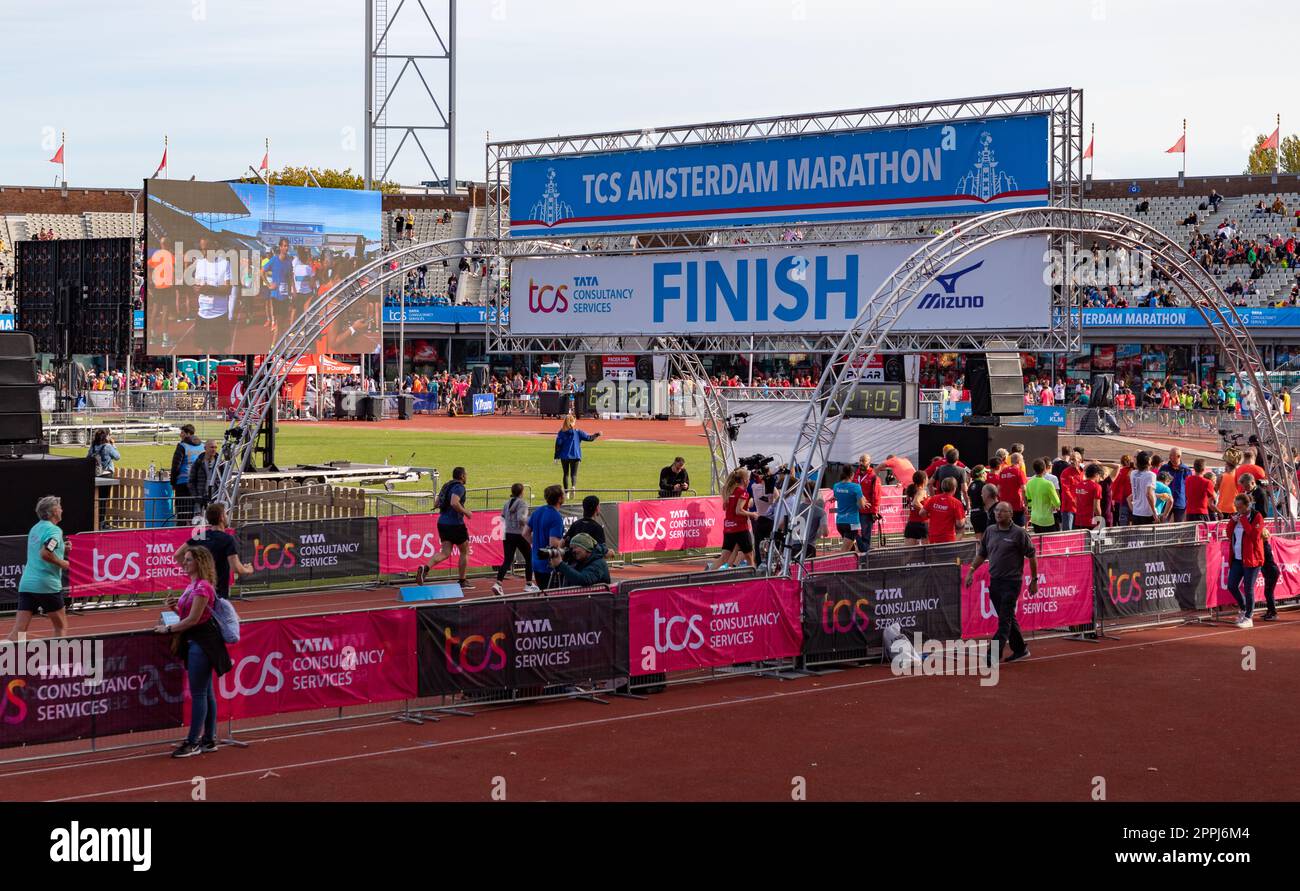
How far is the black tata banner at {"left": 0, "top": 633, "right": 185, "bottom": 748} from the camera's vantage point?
11195mm

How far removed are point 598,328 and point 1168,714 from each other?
45.6 ft

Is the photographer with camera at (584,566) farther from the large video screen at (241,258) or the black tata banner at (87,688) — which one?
the large video screen at (241,258)

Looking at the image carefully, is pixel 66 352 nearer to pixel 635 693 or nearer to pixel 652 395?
pixel 635 693

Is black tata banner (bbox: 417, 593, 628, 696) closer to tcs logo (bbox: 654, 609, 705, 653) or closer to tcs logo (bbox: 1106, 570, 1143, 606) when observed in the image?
tcs logo (bbox: 654, 609, 705, 653)

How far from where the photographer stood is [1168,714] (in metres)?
13.7

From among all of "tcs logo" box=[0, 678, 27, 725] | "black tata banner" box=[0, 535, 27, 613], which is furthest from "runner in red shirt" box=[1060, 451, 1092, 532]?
"tcs logo" box=[0, 678, 27, 725]

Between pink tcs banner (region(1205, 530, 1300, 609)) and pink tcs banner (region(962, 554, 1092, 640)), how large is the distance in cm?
249

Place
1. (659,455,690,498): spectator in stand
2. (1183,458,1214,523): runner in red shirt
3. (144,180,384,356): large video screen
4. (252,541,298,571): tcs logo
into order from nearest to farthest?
(252,541,298,571): tcs logo
(1183,458,1214,523): runner in red shirt
(659,455,690,498): spectator in stand
(144,180,384,356): large video screen

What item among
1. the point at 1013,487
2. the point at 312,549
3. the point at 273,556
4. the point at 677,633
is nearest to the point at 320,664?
the point at 677,633

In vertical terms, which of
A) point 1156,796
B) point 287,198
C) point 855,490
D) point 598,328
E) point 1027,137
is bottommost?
point 1156,796

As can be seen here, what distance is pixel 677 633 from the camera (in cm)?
1462

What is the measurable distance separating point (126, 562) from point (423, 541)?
15.0 ft

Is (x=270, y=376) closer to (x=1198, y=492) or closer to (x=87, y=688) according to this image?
(x=87, y=688)
